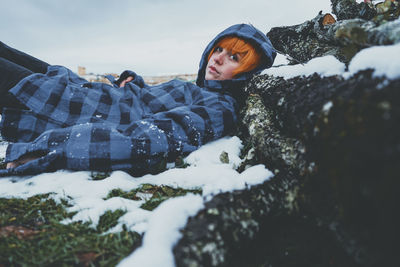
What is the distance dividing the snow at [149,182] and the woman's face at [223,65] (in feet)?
4.14

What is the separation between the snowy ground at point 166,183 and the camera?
2.86 feet

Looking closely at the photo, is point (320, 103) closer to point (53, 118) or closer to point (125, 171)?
point (125, 171)

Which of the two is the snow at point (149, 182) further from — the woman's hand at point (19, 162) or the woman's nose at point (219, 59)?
the woman's nose at point (219, 59)

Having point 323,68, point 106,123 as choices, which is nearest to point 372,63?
point 323,68

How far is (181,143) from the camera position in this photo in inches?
81.7

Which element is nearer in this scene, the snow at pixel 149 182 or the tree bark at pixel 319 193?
the tree bark at pixel 319 193

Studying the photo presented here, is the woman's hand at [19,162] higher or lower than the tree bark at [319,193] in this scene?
lower

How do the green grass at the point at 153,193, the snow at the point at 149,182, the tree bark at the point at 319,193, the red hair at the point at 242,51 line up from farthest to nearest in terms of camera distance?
the red hair at the point at 242,51 → the green grass at the point at 153,193 → the snow at the point at 149,182 → the tree bark at the point at 319,193

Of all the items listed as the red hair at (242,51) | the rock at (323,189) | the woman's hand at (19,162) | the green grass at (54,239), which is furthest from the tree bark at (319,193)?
the woman's hand at (19,162)

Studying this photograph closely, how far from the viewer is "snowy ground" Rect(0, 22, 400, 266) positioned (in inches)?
34.4

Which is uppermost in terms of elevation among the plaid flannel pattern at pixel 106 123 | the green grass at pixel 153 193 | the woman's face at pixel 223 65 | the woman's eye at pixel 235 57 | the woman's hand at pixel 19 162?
the woman's eye at pixel 235 57

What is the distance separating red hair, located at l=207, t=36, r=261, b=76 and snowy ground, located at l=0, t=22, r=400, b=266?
2.97 feet

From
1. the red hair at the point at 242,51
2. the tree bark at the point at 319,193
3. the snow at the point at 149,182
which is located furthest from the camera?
the red hair at the point at 242,51

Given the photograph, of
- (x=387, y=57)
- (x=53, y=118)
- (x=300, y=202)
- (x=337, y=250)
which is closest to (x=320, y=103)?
(x=387, y=57)
